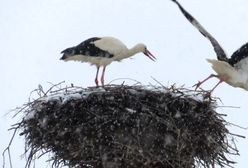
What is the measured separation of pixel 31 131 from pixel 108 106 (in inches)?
31.1

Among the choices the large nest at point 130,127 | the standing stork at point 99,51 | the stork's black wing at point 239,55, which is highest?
the standing stork at point 99,51

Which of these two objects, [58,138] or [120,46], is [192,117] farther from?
[120,46]

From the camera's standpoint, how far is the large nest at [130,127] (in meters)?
6.23

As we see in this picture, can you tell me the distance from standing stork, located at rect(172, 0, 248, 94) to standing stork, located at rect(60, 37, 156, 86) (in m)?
0.83

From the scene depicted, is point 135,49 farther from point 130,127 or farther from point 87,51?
point 130,127

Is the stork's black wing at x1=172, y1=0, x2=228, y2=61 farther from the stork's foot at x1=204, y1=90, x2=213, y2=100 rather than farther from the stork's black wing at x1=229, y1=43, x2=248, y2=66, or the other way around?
the stork's foot at x1=204, y1=90, x2=213, y2=100

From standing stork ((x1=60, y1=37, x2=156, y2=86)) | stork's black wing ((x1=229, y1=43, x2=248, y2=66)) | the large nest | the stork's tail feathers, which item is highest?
standing stork ((x1=60, y1=37, x2=156, y2=86))

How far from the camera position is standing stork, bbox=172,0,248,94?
7.52m

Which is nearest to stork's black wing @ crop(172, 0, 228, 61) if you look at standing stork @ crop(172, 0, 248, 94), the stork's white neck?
standing stork @ crop(172, 0, 248, 94)

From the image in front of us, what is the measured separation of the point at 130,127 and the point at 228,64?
1787 mm

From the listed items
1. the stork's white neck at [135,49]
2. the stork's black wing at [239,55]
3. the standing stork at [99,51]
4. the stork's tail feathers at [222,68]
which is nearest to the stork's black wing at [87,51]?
the standing stork at [99,51]

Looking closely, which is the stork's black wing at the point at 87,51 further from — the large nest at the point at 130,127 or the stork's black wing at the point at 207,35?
the large nest at the point at 130,127

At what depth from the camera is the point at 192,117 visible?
6328mm

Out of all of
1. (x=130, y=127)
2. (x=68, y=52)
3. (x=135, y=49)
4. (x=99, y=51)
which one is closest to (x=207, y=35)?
(x=135, y=49)
